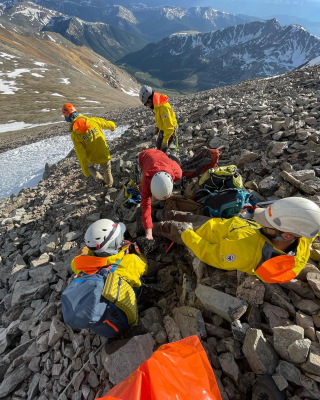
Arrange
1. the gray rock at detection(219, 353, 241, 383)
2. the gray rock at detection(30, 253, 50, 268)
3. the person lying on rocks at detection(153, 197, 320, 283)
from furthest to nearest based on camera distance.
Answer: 1. the gray rock at detection(30, 253, 50, 268)
2. the person lying on rocks at detection(153, 197, 320, 283)
3. the gray rock at detection(219, 353, 241, 383)

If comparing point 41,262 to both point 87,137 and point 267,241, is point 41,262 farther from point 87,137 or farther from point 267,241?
point 267,241

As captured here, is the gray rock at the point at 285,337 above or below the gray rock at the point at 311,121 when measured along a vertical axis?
below

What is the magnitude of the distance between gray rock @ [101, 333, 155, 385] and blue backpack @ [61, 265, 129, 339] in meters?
0.25

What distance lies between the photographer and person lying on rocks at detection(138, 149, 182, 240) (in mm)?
4574

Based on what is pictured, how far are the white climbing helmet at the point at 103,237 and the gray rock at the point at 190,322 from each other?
1.52 meters

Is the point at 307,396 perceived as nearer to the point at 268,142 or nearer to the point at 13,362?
the point at 13,362

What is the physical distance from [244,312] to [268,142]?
6.08 m

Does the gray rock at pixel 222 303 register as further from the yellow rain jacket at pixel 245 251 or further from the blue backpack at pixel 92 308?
the blue backpack at pixel 92 308

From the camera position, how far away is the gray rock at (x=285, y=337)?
8.26 feet

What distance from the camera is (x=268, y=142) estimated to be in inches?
285

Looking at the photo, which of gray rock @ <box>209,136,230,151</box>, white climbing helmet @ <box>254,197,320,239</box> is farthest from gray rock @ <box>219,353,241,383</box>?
gray rock @ <box>209,136,230,151</box>

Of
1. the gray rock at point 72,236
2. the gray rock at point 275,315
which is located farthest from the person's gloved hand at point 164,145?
the gray rock at point 275,315

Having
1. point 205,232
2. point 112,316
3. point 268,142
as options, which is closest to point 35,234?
point 112,316

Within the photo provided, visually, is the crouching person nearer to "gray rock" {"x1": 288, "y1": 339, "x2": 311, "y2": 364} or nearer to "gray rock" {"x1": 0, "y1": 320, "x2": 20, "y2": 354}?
"gray rock" {"x1": 288, "y1": 339, "x2": 311, "y2": 364}
